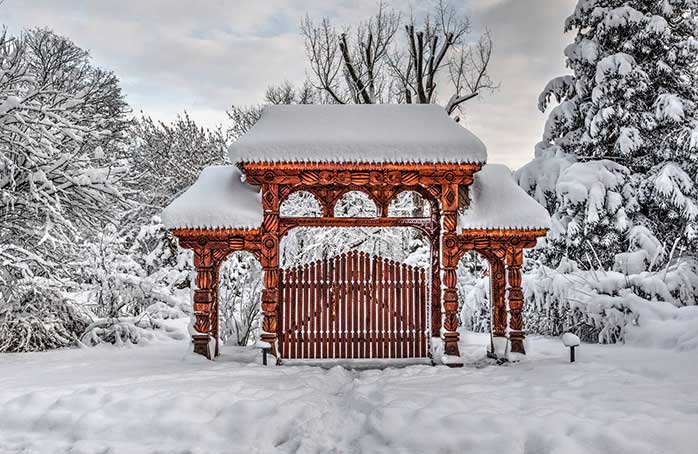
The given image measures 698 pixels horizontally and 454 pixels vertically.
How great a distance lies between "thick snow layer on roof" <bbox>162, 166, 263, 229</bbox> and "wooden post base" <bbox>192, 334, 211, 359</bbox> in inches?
76.1

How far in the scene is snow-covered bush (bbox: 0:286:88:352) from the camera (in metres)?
10.5

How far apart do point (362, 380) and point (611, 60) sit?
37.8 ft

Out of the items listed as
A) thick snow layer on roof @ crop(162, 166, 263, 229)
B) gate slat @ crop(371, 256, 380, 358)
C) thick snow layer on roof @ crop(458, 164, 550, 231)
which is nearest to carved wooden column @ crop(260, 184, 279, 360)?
thick snow layer on roof @ crop(162, 166, 263, 229)

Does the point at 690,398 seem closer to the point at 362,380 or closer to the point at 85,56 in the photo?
the point at 362,380

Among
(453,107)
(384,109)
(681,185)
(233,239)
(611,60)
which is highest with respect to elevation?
(453,107)

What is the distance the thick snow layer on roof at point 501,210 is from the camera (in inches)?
338

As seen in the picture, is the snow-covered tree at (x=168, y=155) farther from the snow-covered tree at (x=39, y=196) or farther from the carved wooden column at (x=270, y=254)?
the carved wooden column at (x=270, y=254)

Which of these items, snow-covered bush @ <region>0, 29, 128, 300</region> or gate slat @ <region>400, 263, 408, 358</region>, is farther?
snow-covered bush @ <region>0, 29, 128, 300</region>

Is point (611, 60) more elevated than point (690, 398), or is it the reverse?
point (611, 60)

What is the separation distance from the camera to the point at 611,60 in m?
13.9

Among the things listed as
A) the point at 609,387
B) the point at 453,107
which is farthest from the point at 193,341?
the point at 453,107

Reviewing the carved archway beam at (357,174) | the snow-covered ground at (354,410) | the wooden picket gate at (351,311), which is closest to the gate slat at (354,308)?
the wooden picket gate at (351,311)

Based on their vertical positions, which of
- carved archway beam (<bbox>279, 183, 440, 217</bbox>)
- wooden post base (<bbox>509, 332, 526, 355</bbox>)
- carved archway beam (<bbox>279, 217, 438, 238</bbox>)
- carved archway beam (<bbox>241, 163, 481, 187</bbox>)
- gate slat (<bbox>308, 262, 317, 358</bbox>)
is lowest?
wooden post base (<bbox>509, 332, 526, 355</bbox>)

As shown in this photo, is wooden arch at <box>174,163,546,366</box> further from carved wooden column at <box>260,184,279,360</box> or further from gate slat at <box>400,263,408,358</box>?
gate slat at <box>400,263,408,358</box>
